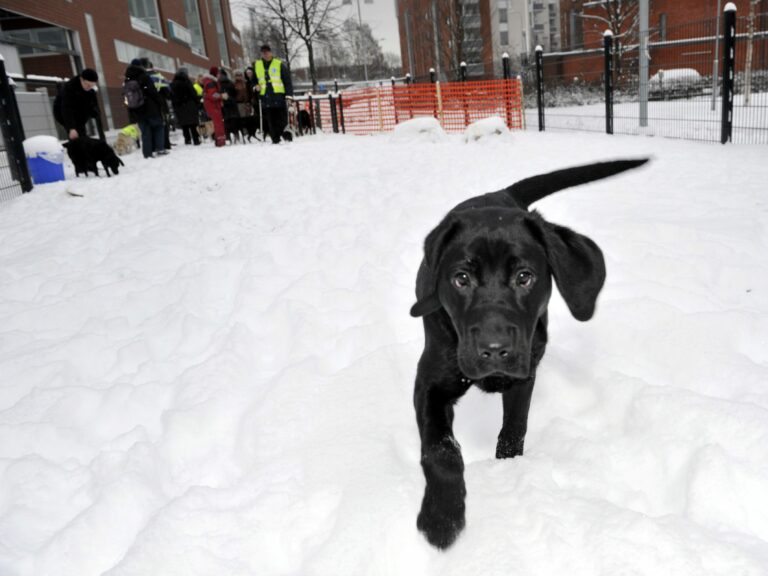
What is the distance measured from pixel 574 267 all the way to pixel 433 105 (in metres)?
14.7

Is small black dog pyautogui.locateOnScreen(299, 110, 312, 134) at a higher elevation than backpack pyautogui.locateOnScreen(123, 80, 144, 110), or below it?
below

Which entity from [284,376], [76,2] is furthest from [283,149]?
[76,2]

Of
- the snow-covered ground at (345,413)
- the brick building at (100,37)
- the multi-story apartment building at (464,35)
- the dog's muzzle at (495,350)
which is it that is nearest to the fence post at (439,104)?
the multi-story apartment building at (464,35)

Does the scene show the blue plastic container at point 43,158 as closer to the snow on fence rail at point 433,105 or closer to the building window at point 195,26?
the snow on fence rail at point 433,105

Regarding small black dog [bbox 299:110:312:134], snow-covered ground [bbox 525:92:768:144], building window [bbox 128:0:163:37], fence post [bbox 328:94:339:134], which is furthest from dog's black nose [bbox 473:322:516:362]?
building window [bbox 128:0:163:37]

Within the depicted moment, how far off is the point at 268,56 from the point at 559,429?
12.9 meters

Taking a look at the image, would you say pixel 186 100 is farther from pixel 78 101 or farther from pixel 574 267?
pixel 574 267

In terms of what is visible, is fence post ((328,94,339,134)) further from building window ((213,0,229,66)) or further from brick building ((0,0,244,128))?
building window ((213,0,229,66))

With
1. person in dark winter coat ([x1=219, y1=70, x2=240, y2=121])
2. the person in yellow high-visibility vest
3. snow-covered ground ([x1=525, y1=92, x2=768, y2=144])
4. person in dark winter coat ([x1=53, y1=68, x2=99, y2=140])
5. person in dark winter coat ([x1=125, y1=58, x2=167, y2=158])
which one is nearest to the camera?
snow-covered ground ([x1=525, y1=92, x2=768, y2=144])

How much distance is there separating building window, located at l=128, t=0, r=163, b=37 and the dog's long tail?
1357 inches

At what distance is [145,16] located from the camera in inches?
1394

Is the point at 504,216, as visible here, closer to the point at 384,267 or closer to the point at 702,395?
the point at 702,395

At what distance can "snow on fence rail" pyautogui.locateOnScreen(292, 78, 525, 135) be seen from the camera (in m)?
14.2

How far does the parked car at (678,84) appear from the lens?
12.1m
